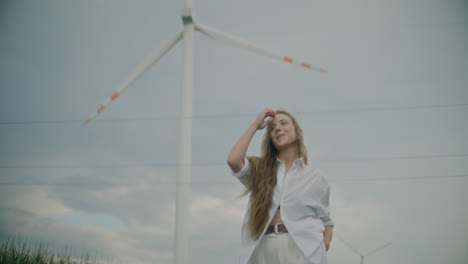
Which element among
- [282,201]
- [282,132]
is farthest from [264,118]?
[282,201]

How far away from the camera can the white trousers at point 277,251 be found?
270cm

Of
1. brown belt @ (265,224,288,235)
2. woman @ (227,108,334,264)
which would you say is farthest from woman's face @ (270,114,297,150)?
brown belt @ (265,224,288,235)

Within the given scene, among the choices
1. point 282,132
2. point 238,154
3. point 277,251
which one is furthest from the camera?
point 282,132

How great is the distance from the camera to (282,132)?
10.8ft

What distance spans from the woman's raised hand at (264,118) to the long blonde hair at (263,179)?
89 mm

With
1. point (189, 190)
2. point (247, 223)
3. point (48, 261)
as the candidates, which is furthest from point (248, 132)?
point (189, 190)

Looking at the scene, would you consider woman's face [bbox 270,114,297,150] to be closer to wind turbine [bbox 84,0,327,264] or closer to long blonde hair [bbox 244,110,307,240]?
long blonde hair [bbox 244,110,307,240]

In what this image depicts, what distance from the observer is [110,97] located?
43.1 feet

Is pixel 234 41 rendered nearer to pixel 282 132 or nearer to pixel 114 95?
pixel 114 95

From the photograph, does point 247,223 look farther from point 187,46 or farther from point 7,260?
point 187,46

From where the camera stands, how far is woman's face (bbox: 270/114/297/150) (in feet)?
10.8

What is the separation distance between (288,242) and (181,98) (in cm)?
1046

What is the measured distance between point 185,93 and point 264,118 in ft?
32.1

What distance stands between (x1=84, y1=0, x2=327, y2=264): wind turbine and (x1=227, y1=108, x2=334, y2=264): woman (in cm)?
871
